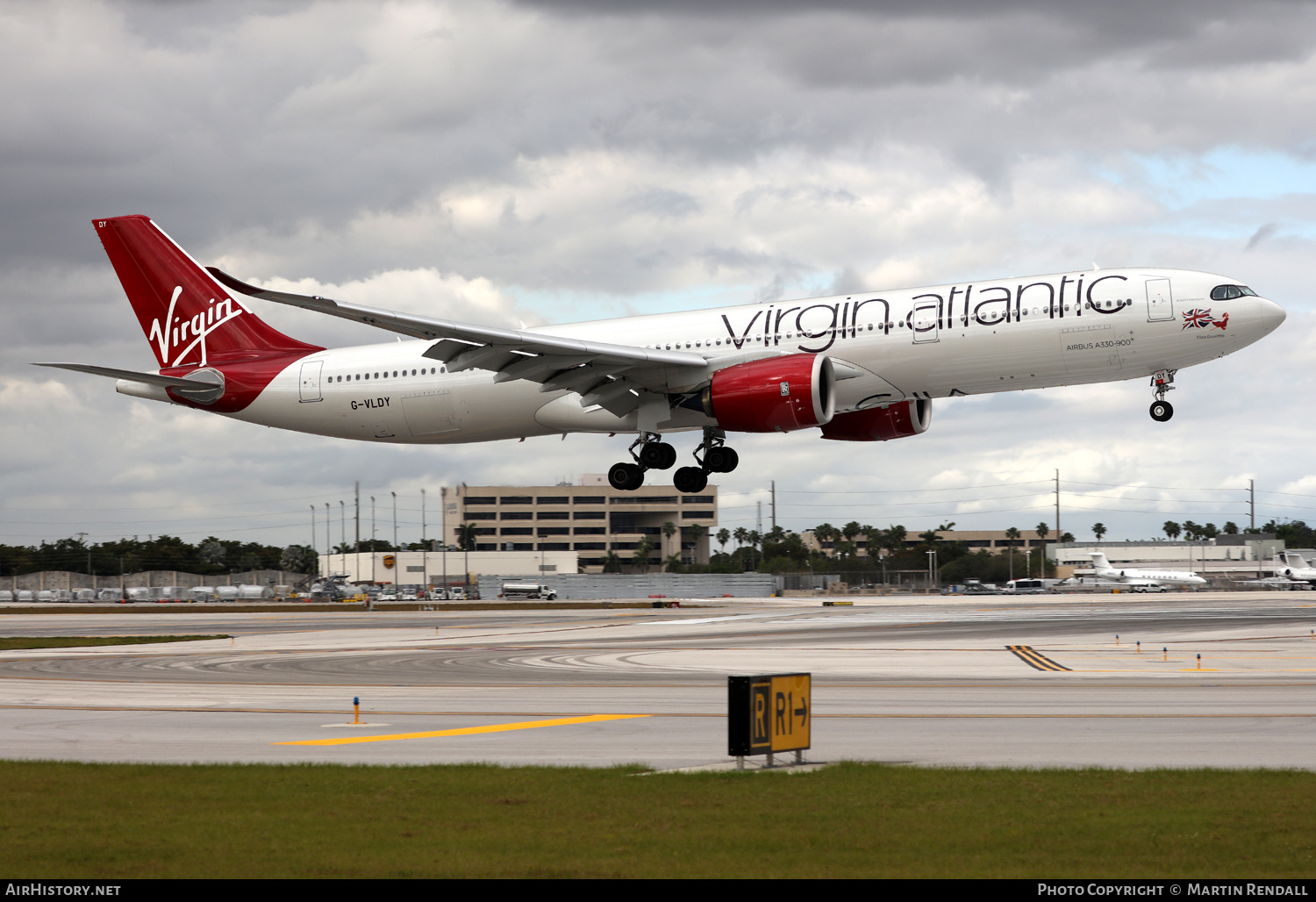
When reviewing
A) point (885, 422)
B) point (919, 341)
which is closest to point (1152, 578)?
point (885, 422)

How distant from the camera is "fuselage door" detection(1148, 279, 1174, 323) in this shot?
3428cm

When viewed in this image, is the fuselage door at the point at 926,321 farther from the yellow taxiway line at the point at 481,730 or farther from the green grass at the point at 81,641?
the green grass at the point at 81,641

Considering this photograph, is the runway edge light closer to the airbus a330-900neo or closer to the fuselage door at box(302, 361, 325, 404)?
the airbus a330-900neo

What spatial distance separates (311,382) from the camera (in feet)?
146

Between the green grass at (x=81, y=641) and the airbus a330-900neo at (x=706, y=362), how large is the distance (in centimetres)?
1053

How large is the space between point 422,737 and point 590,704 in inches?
188

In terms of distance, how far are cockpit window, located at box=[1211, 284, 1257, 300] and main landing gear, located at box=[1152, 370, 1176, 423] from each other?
8.00ft

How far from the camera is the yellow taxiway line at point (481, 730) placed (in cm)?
2003

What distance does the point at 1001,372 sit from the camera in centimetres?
3559

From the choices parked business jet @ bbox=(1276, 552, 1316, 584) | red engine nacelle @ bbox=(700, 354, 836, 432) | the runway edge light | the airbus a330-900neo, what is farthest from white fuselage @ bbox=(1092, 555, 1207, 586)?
the runway edge light

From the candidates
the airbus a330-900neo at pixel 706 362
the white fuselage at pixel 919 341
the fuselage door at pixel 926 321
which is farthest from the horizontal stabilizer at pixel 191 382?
the fuselage door at pixel 926 321
